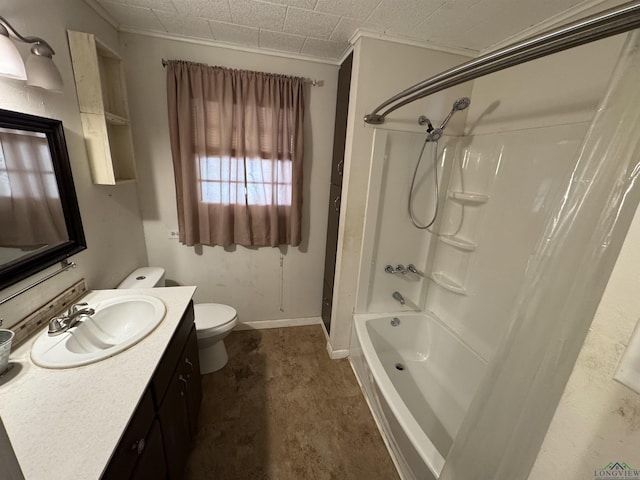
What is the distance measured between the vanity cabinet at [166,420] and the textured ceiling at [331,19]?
171 centimetres

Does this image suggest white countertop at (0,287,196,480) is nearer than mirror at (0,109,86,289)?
Yes

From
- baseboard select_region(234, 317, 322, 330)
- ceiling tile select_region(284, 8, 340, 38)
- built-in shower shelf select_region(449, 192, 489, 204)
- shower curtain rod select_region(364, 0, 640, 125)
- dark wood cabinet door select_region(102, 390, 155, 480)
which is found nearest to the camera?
shower curtain rod select_region(364, 0, 640, 125)

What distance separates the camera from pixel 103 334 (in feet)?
3.92

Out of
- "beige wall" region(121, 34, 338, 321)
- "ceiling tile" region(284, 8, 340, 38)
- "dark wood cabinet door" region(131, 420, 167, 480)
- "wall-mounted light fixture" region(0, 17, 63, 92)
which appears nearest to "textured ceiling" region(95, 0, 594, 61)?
"ceiling tile" region(284, 8, 340, 38)

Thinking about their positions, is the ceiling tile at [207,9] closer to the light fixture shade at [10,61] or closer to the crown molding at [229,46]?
the crown molding at [229,46]

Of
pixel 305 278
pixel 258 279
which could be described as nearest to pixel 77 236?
pixel 258 279

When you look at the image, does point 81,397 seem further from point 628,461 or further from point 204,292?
point 204,292

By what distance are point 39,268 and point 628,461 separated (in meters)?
1.80

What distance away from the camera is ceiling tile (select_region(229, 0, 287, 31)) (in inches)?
52.8

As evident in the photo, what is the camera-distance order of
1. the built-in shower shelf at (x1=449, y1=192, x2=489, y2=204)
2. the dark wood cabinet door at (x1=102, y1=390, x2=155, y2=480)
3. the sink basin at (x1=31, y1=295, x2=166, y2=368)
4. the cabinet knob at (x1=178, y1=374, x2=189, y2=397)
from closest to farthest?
1. the dark wood cabinet door at (x1=102, y1=390, x2=155, y2=480)
2. the sink basin at (x1=31, y1=295, x2=166, y2=368)
3. the cabinet knob at (x1=178, y1=374, x2=189, y2=397)
4. the built-in shower shelf at (x1=449, y1=192, x2=489, y2=204)

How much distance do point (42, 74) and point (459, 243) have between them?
235 centimetres

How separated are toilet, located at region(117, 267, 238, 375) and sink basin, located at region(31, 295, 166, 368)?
437 millimetres

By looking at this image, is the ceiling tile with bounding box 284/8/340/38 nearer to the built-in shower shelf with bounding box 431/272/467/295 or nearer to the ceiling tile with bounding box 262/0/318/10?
the ceiling tile with bounding box 262/0/318/10

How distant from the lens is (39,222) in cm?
107
